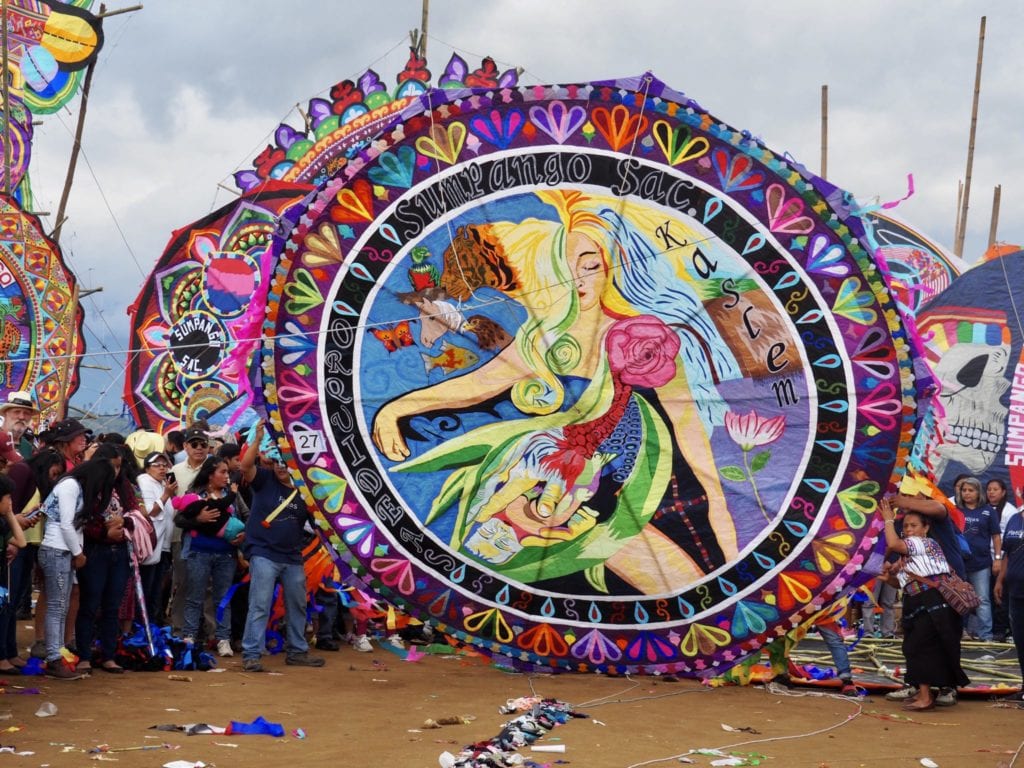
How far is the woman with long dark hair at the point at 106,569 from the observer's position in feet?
27.2

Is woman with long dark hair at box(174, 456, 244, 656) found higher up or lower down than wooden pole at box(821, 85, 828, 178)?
lower down

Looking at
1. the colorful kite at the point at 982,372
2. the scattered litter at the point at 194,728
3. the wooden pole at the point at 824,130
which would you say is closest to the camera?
the scattered litter at the point at 194,728

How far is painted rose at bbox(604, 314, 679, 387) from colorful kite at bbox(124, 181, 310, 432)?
30.1 ft

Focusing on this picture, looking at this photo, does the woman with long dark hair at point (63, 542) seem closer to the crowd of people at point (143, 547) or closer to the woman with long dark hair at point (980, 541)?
the crowd of people at point (143, 547)

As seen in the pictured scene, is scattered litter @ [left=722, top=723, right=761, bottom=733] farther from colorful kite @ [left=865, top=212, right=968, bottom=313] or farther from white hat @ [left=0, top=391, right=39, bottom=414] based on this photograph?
colorful kite @ [left=865, top=212, right=968, bottom=313]

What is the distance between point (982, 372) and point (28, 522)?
10.7m

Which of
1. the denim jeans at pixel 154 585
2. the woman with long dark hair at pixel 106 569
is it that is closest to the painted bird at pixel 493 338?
the woman with long dark hair at pixel 106 569

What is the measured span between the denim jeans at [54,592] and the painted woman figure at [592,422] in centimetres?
216

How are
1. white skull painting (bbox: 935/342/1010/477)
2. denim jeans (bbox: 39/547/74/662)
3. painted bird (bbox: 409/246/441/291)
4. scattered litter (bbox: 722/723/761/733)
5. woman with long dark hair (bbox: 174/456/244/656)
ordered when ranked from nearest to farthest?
scattered litter (bbox: 722/723/761/733) → denim jeans (bbox: 39/547/74/662) → painted bird (bbox: 409/246/441/291) → woman with long dark hair (bbox: 174/456/244/656) → white skull painting (bbox: 935/342/1010/477)

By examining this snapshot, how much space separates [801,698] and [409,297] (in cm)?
372

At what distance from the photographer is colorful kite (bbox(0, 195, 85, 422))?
16.6m

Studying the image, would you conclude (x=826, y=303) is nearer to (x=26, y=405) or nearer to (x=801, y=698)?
(x=801, y=698)

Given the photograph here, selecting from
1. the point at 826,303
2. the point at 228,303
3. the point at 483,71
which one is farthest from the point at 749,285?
the point at 228,303

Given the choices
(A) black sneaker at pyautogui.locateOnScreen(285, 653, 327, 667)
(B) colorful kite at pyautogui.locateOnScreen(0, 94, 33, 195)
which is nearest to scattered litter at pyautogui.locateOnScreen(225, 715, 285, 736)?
(A) black sneaker at pyautogui.locateOnScreen(285, 653, 327, 667)
